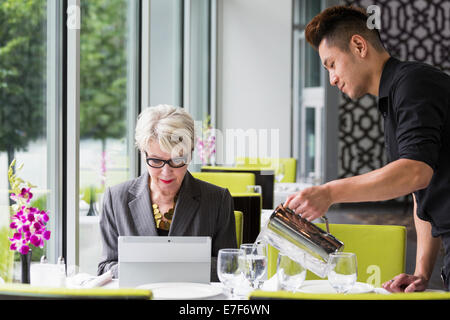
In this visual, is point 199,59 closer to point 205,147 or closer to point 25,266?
point 205,147

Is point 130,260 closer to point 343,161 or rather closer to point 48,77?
point 48,77

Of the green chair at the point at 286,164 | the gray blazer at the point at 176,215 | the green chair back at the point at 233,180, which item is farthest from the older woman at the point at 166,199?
the green chair at the point at 286,164

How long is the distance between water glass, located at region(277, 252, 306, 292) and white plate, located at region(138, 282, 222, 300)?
0.18 metres

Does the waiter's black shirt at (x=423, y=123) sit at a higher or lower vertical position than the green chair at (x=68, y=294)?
higher

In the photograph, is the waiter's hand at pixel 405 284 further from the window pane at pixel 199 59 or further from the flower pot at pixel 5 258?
the window pane at pixel 199 59

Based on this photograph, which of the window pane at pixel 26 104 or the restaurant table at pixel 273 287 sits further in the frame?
the window pane at pixel 26 104

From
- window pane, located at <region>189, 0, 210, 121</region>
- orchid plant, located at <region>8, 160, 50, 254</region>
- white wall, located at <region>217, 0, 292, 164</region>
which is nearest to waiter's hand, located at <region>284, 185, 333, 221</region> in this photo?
orchid plant, located at <region>8, 160, 50, 254</region>

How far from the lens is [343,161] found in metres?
9.71

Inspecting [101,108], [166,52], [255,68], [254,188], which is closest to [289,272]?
Answer: [101,108]

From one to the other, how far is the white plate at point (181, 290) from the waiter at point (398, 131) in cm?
32

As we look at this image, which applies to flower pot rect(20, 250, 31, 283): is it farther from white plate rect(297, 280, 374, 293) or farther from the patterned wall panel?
the patterned wall panel

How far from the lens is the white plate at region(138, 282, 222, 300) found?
144 cm

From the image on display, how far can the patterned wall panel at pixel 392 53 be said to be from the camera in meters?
9.69
